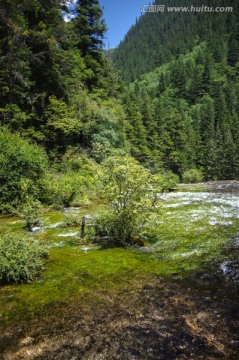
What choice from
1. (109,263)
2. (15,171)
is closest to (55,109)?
(15,171)

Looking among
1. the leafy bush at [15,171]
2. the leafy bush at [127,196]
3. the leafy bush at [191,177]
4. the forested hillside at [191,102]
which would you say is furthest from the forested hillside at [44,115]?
the leafy bush at [191,177]

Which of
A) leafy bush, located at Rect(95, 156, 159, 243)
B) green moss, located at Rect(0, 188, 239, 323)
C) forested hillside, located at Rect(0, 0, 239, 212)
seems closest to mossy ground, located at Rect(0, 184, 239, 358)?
green moss, located at Rect(0, 188, 239, 323)

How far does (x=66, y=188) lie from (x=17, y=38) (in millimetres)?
13972

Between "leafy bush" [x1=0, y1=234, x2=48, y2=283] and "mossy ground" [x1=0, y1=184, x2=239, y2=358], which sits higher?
"leafy bush" [x1=0, y1=234, x2=48, y2=283]

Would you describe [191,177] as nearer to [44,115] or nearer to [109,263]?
[44,115]

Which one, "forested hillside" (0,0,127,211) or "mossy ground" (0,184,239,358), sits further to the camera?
"forested hillside" (0,0,127,211)

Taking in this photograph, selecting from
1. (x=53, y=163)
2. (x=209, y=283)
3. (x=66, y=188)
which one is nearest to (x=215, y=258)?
(x=209, y=283)

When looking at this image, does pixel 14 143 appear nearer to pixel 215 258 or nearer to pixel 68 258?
pixel 68 258

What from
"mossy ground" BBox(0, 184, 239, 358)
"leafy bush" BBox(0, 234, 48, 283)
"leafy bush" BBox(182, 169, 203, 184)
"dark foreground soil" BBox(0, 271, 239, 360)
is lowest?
"leafy bush" BBox(182, 169, 203, 184)

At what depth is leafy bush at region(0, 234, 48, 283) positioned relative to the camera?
8734 mm

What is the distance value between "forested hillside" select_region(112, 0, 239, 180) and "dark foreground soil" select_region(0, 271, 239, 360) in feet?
167

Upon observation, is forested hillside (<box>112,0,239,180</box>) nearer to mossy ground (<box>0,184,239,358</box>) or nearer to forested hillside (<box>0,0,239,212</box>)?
forested hillside (<box>0,0,239,212</box>)

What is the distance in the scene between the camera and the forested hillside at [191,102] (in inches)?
2815

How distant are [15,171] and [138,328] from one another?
48.4 ft
